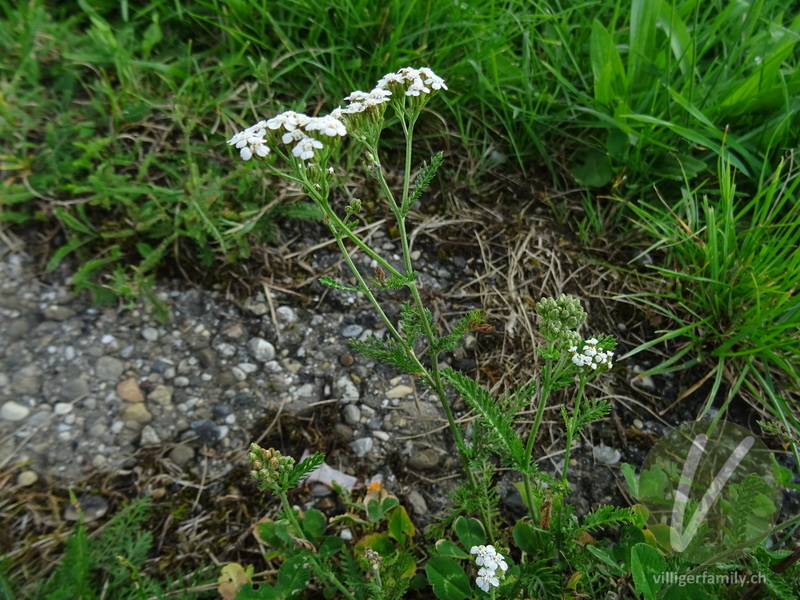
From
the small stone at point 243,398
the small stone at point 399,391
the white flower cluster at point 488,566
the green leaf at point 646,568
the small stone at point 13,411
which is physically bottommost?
the small stone at point 13,411

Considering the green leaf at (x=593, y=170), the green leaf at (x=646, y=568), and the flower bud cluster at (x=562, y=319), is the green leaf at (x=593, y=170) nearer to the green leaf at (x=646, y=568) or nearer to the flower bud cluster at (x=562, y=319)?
the flower bud cluster at (x=562, y=319)

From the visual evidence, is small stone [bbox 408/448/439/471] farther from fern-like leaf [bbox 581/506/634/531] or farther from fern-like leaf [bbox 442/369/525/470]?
fern-like leaf [bbox 581/506/634/531]

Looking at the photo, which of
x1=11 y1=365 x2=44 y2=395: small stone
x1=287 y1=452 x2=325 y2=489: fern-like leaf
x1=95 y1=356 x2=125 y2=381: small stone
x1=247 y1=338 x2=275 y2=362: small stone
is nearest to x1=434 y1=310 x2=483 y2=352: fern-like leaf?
x1=287 y1=452 x2=325 y2=489: fern-like leaf

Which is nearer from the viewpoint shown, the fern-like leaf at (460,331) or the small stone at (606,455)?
the fern-like leaf at (460,331)

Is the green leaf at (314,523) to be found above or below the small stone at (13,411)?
below

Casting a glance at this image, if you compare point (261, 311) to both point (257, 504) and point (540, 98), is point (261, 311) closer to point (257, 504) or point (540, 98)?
point (257, 504)

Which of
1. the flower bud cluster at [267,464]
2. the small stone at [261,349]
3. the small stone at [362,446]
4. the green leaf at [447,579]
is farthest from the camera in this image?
the small stone at [261,349]

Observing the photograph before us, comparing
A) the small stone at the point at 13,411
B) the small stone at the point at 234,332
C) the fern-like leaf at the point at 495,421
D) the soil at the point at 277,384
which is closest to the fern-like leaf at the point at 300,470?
the fern-like leaf at the point at 495,421

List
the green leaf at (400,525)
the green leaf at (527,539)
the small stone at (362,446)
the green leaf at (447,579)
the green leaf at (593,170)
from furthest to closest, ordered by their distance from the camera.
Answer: the green leaf at (593,170), the small stone at (362,446), the green leaf at (400,525), the green leaf at (527,539), the green leaf at (447,579)
